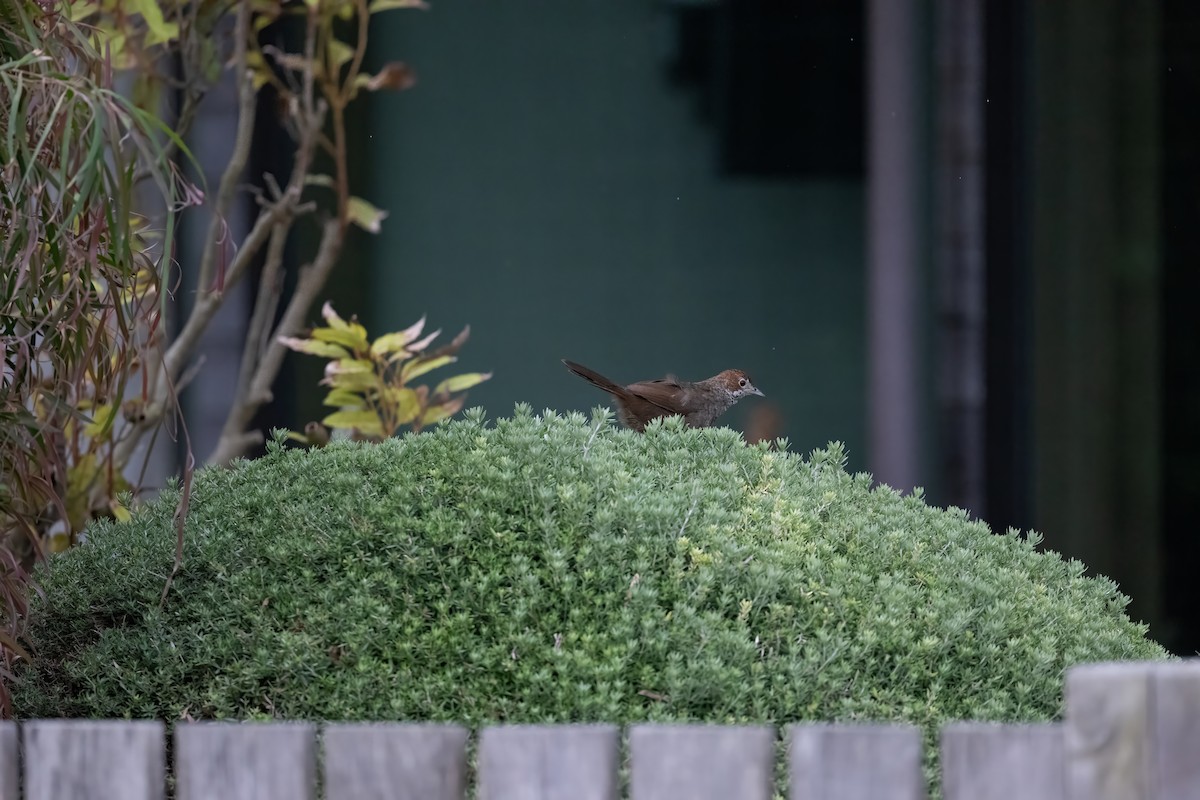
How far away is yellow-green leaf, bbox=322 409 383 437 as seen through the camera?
14.3 ft

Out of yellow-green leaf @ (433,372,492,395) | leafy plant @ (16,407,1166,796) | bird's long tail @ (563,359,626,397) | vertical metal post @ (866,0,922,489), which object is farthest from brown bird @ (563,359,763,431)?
vertical metal post @ (866,0,922,489)

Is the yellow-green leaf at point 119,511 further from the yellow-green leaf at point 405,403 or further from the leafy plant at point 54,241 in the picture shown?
the yellow-green leaf at point 405,403

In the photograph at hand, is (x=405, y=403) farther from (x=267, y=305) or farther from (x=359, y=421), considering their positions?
(x=267, y=305)

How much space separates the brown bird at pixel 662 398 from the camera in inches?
172

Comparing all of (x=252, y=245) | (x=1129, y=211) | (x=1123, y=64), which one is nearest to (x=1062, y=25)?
(x=1123, y=64)

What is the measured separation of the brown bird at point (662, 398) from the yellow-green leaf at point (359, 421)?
64cm

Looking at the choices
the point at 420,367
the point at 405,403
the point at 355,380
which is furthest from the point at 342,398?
the point at 420,367

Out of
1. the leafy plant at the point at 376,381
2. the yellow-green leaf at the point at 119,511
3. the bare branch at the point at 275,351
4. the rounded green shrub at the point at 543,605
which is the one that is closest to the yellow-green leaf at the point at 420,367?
the leafy plant at the point at 376,381

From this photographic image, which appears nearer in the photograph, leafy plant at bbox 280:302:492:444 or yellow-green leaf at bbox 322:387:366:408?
leafy plant at bbox 280:302:492:444

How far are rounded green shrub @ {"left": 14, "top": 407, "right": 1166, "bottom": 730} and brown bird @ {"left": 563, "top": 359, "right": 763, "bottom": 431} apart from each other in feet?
3.86

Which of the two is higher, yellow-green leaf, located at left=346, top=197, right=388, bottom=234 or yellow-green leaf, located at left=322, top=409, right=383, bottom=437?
yellow-green leaf, located at left=346, top=197, right=388, bottom=234

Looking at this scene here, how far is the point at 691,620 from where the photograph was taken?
263cm

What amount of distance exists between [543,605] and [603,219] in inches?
147

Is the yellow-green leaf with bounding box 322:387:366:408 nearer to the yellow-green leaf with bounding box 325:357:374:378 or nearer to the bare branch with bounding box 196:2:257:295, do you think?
the yellow-green leaf with bounding box 325:357:374:378
